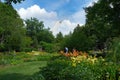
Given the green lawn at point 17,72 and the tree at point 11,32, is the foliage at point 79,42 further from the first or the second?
the green lawn at point 17,72

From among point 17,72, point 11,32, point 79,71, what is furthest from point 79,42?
point 79,71

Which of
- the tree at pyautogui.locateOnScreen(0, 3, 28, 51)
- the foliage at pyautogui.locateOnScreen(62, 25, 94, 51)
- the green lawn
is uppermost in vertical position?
the tree at pyautogui.locateOnScreen(0, 3, 28, 51)

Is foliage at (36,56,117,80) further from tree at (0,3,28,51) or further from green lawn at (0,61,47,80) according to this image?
tree at (0,3,28,51)

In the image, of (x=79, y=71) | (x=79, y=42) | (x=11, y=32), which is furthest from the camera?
(x=11, y=32)

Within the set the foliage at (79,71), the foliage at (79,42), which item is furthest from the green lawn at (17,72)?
the foliage at (79,42)

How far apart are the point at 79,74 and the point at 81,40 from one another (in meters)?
37.1

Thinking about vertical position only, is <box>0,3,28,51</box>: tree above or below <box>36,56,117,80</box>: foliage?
above

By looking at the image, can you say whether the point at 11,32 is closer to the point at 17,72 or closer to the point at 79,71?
the point at 17,72

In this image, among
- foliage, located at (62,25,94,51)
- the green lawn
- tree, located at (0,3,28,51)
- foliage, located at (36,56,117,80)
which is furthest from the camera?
tree, located at (0,3,28,51)

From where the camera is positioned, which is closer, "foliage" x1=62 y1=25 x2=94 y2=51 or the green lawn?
the green lawn

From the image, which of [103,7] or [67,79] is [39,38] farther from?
[67,79]

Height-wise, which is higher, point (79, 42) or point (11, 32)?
point (11, 32)

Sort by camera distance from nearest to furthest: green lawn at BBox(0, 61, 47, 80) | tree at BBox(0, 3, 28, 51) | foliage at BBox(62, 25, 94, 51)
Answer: green lawn at BBox(0, 61, 47, 80), foliage at BBox(62, 25, 94, 51), tree at BBox(0, 3, 28, 51)

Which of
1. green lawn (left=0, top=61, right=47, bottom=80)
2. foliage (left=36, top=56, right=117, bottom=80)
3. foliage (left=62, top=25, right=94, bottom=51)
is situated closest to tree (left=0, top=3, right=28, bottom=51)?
foliage (left=62, top=25, right=94, bottom=51)
